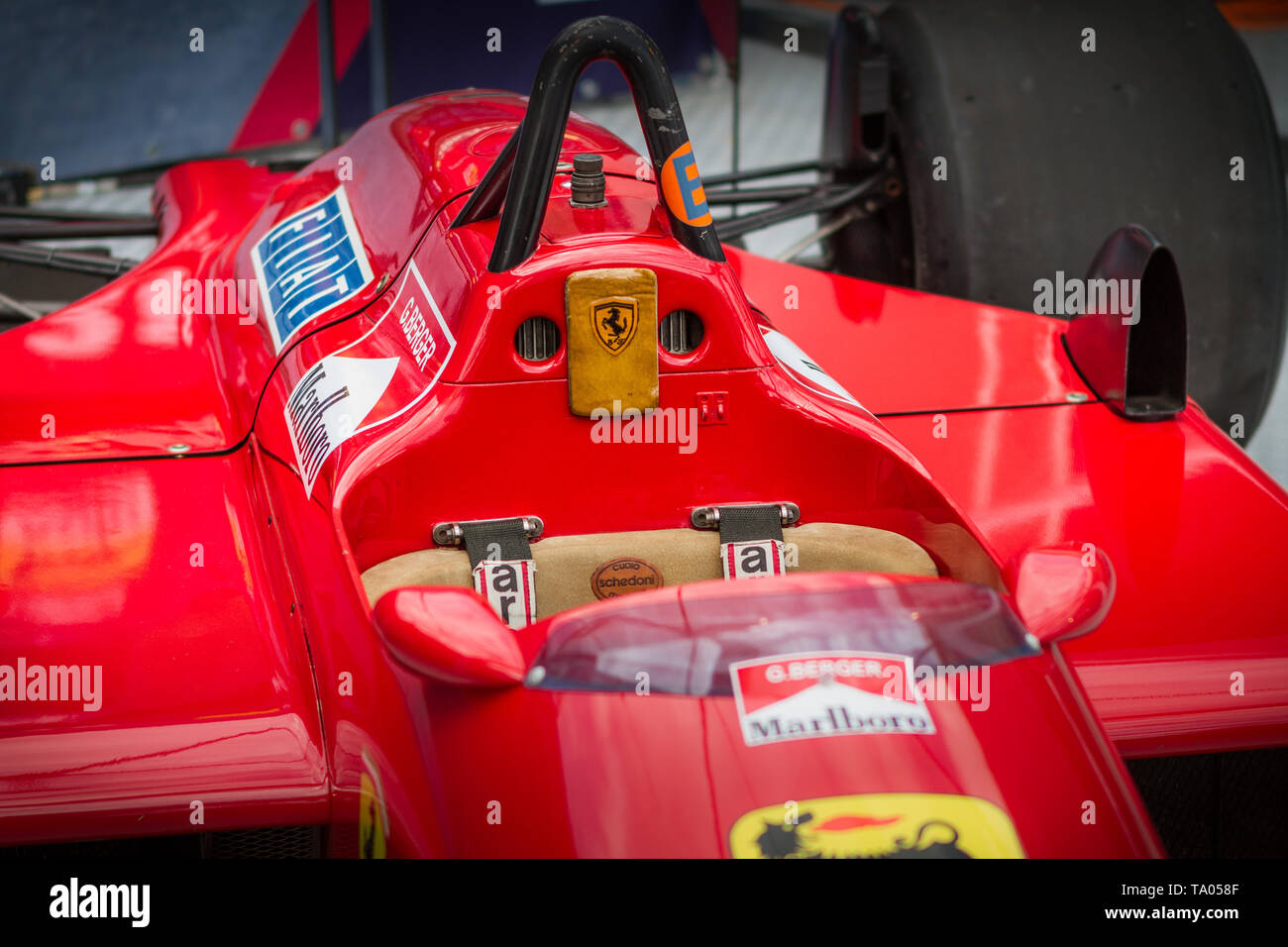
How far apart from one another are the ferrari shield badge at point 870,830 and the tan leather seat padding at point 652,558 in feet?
1.79

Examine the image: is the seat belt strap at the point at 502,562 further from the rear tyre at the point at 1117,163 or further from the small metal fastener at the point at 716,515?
the rear tyre at the point at 1117,163

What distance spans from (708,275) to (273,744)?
86 cm

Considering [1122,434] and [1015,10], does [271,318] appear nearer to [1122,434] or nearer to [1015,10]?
[1122,434]

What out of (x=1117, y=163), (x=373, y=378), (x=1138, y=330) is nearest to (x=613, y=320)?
(x=373, y=378)

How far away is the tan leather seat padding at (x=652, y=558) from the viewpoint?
1.82 metres

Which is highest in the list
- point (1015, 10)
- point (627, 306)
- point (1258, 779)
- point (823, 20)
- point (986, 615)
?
point (823, 20)

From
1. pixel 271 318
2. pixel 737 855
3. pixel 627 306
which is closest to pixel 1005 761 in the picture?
pixel 737 855

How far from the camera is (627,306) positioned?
1.82 m

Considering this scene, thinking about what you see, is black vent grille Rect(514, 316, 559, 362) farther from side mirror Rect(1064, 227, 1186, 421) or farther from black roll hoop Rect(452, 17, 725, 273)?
side mirror Rect(1064, 227, 1186, 421)

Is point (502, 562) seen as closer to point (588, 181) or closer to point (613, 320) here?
point (613, 320)

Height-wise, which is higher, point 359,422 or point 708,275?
point 708,275
